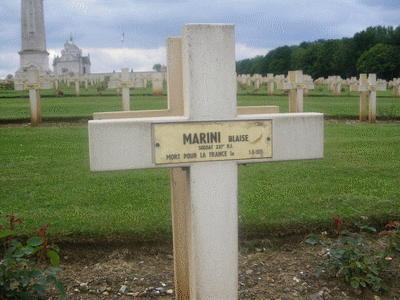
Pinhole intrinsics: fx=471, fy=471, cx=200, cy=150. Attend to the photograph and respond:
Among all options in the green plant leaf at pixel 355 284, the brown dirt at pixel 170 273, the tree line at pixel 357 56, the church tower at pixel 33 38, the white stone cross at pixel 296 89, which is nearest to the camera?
the green plant leaf at pixel 355 284

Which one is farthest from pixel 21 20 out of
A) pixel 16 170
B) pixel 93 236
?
pixel 93 236

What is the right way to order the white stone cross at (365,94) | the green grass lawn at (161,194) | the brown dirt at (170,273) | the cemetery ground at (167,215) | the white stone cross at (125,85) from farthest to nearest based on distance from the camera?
1. the white stone cross at (125,85)
2. the white stone cross at (365,94)
3. the green grass lawn at (161,194)
4. the cemetery ground at (167,215)
5. the brown dirt at (170,273)

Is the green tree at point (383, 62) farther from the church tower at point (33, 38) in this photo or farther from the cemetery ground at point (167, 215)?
the cemetery ground at point (167, 215)

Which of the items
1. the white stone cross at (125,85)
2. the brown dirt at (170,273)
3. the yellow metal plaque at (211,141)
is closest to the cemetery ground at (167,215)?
the brown dirt at (170,273)

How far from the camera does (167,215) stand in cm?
438

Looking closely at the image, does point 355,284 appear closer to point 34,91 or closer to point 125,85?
point 125,85

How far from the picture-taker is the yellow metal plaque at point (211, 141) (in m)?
2.34

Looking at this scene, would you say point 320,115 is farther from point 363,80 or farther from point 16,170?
point 363,80

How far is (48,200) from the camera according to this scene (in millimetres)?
4965

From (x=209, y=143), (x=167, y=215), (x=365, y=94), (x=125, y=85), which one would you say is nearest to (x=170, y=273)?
(x=167, y=215)

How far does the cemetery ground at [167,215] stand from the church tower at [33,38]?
38.0 metres

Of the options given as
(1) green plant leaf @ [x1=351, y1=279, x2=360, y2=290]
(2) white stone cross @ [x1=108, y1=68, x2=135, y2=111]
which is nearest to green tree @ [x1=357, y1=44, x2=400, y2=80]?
(2) white stone cross @ [x1=108, y1=68, x2=135, y2=111]

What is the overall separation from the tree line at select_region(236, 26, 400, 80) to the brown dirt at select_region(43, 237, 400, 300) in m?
50.5

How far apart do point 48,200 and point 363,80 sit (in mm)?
10999
